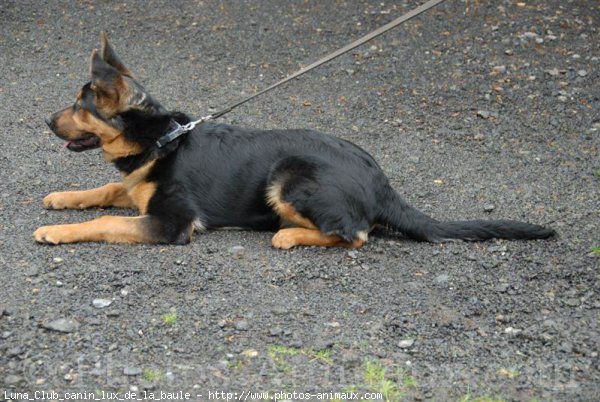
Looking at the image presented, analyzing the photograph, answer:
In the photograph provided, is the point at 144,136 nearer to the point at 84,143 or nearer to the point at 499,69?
the point at 84,143

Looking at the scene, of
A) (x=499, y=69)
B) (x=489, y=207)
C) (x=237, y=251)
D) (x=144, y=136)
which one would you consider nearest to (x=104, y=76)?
(x=144, y=136)

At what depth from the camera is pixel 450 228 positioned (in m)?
6.75

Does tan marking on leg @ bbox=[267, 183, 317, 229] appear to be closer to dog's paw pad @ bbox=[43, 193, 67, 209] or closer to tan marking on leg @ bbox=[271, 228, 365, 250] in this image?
tan marking on leg @ bbox=[271, 228, 365, 250]

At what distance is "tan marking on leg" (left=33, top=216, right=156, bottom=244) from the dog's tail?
1.92 m

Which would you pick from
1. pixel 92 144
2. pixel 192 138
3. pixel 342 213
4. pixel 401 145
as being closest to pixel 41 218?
pixel 92 144

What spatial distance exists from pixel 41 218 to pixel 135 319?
192cm

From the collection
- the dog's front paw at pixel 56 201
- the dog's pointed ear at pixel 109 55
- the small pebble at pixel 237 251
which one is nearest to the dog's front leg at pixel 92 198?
the dog's front paw at pixel 56 201

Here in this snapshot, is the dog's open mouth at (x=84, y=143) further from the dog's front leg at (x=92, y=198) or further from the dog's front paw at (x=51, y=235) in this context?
the dog's front paw at (x=51, y=235)

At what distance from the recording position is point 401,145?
9070 mm

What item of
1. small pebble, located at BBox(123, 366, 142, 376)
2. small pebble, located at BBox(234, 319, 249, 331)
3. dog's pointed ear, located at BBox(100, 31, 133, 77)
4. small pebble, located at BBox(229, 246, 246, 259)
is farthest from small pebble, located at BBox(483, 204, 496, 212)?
small pebble, located at BBox(123, 366, 142, 376)

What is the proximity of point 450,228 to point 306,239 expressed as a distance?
118cm

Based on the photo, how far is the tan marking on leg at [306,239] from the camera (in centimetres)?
658

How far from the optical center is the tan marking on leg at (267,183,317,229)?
6.67 meters

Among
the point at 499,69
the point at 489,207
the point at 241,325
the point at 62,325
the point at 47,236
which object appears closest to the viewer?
the point at 62,325
